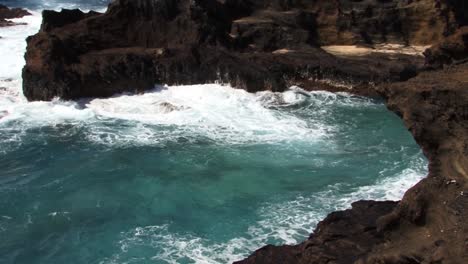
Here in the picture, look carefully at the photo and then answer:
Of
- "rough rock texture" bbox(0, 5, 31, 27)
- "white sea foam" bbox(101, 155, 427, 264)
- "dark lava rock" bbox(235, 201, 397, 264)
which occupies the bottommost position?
"white sea foam" bbox(101, 155, 427, 264)

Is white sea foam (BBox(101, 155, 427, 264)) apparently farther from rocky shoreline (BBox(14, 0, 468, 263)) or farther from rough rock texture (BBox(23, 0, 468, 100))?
rough rock texture (BBox(23, 0, 468, 100))

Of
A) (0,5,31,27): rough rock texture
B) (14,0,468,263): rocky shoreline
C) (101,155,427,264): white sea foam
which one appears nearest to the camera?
(101,155,427,264): white sea foam

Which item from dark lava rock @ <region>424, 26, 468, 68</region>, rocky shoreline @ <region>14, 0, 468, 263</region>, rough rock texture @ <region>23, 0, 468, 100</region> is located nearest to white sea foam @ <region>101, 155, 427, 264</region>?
dark lava rock @ <region>424, 26, 468, 68</region>

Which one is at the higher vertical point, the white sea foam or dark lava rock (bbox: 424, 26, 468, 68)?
dark lava rock (bbox: 424, 26, 468, 68)

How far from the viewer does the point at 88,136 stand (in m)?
22.4

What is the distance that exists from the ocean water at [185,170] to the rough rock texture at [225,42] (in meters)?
1.00

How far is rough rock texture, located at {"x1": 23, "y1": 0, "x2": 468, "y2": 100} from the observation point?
26828 millimetres

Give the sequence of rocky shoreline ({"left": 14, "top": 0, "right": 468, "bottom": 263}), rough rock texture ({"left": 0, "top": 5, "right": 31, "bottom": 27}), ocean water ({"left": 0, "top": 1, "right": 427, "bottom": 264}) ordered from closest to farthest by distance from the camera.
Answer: ocean water ({"left": 0, "top": 1, "right": 427, "bottom": 264})
rocky shoreline ({"left": 14, "top": 0, "right": 468, "bottom": 263})
rough rock texture ({"left": 0, "top": 5, "right": 31, "bottom": 27})

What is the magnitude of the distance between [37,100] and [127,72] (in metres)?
4.33

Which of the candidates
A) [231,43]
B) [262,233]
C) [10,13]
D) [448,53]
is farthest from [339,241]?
[10,13]

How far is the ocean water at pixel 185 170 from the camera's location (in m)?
15.2

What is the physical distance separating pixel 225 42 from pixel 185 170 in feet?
40.1

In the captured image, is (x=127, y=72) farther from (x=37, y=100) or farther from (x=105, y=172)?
(x=105, y=172)

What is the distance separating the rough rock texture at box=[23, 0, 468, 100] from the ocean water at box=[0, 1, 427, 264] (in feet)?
3.28
